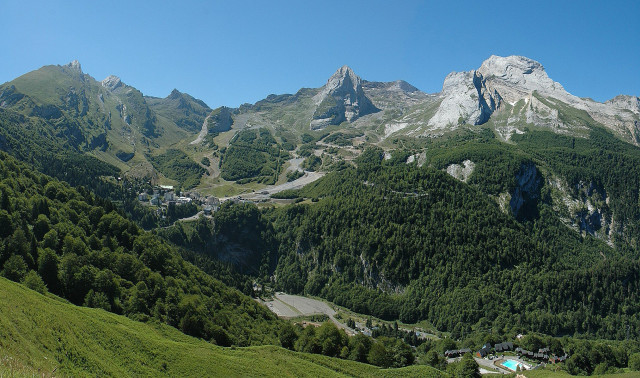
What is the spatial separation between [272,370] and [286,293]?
11921cm

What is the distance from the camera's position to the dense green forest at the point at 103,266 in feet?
187

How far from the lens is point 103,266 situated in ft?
220

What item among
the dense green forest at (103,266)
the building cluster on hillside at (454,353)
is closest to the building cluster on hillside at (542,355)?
the building cluster on hillside at (454,353)

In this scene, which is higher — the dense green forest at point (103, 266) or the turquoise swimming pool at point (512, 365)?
the dense green forest at point (103, 266)

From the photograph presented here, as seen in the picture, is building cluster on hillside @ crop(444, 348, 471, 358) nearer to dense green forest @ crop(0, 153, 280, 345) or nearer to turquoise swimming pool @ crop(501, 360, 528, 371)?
turquoise swimming pool @ crop(501, 360, 528, 371)

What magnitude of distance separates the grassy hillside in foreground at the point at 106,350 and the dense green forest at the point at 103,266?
7.00m

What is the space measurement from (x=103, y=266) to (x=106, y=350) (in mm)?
33428

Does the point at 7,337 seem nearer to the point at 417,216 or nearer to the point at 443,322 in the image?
the point at 443,322

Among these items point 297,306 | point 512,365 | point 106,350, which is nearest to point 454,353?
point 512,365

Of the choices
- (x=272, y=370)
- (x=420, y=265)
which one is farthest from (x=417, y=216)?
(x=272, y=370)

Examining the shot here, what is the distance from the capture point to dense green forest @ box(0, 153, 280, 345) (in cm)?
5688

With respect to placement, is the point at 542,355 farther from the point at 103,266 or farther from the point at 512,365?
the point at 103,266

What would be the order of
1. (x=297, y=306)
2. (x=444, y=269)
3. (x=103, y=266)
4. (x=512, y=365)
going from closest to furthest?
(x=103, y=266)
(x=512, y=365)
(x=297, y=306)
(x=444, y=269)

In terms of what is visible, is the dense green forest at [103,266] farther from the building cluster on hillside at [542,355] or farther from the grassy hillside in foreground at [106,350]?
the building cluster on hillside at [542,355]
